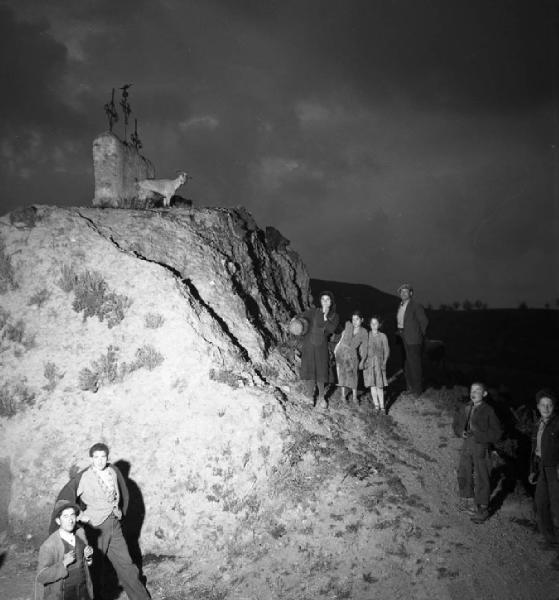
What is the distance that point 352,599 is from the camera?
5.82 metres

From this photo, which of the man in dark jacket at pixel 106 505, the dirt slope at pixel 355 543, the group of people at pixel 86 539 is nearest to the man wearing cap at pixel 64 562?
the group of people at pixel 86 539

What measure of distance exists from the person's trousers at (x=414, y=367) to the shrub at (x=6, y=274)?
440 inches

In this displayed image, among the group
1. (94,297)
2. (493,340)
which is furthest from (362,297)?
(94,297)

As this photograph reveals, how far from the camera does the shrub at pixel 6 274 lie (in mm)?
10945

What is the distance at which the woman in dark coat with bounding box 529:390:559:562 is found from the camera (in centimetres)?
598

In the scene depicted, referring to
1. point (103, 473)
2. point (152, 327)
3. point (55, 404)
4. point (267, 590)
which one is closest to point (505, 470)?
point (267, 590)

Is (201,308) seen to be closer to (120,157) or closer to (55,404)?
(55,404)

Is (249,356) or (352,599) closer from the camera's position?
(352,599)

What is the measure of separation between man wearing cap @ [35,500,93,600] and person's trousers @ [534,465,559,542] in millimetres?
6680

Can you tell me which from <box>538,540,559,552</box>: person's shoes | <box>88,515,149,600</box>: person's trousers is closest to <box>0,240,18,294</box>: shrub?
<box>88,515,149,600</box>: person's trousers

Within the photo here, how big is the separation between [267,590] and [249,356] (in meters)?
5.58

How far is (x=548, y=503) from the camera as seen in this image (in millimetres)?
6195

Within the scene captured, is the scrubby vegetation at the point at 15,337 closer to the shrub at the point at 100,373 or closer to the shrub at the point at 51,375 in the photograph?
the shrub at the point at 51,375

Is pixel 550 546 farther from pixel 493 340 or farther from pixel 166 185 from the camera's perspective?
pixel 493 340
